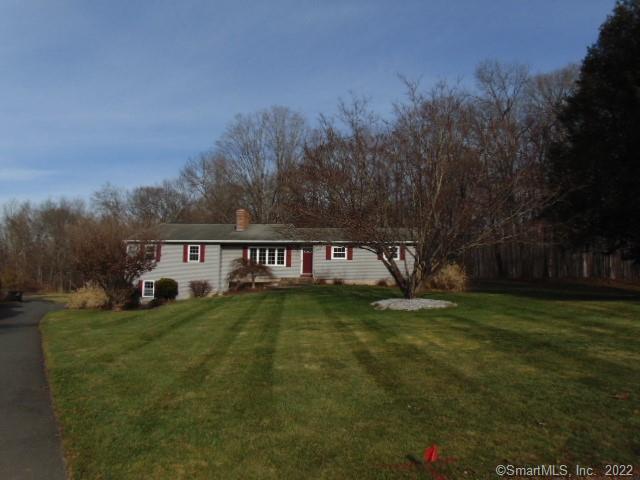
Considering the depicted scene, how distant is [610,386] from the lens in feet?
19.1

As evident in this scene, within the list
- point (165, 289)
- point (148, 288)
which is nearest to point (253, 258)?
point (165, 289)

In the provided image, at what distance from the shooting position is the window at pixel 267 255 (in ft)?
94.5

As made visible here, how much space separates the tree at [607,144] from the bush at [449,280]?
172 inches

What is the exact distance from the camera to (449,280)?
20.7 meters

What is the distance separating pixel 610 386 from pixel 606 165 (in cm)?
1339

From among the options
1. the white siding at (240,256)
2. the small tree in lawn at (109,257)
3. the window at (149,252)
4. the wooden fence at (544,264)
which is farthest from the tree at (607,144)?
the small tree in lawn at (109,257)

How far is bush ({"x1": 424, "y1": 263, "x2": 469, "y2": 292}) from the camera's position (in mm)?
20562

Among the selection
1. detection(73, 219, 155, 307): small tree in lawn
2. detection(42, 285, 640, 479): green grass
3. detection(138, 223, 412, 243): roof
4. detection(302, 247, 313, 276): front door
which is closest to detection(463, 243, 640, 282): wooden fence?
detection(302, 247, 313, 276): front door

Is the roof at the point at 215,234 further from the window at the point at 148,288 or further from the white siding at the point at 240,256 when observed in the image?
the window at the point at 148,288

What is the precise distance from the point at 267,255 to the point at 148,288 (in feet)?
23.4

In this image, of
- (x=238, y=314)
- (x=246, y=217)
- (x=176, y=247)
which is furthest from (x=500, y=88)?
(x=238, y=314)

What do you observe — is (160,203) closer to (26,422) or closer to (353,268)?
(353,268)

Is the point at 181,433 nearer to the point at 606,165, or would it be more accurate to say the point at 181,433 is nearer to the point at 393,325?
the point at 393,325

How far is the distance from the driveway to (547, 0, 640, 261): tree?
49.3ft
